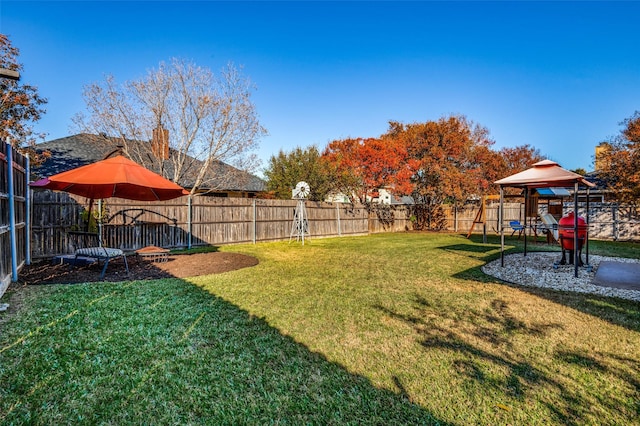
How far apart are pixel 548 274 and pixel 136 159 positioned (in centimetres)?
1556

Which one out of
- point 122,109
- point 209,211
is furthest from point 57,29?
point 209,211

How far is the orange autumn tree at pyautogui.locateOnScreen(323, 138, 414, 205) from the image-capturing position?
1812 centimetres

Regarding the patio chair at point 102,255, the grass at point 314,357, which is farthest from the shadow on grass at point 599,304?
the patio chair at point 102,255

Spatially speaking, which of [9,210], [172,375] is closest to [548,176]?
[172,375]

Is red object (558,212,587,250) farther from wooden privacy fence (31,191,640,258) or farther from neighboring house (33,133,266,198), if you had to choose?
neighboring house (33,133,266,198)

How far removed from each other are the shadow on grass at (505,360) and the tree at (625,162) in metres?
13.2

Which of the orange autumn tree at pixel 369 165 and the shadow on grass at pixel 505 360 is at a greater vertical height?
the orange autumn tree at pixel 369 165

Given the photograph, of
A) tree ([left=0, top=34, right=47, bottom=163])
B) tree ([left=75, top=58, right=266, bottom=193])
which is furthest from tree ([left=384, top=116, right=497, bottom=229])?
tree ([left=0, top=34, right=47, bottom=163])

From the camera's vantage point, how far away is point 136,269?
256 inches

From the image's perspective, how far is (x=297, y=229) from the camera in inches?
545

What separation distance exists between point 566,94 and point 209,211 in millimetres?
16875

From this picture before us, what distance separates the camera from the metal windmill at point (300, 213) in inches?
511

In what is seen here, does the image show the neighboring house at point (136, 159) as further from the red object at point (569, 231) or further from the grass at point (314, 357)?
the red object at point (569, 231)

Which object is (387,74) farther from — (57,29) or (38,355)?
(38,355)
